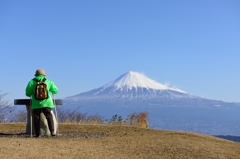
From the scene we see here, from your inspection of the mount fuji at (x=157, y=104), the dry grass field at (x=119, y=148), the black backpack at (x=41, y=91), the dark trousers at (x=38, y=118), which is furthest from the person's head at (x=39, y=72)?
the mount fuji at (x=157, y=104)

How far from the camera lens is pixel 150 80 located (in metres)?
127

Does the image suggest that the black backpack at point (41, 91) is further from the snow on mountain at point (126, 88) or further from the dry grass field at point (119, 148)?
the snow on mountain at point (126, 88)

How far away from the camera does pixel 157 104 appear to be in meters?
142

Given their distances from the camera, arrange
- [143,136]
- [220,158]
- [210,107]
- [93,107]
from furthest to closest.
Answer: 1. [210,107]
2. [93,107]
3. [143,136]
4. [220,158]

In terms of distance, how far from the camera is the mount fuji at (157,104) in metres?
119

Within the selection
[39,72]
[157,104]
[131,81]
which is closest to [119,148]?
[39,72]

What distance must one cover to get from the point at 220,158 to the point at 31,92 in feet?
16.5

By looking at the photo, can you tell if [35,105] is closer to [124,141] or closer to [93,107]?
[124,141]

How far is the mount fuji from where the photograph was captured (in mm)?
118562

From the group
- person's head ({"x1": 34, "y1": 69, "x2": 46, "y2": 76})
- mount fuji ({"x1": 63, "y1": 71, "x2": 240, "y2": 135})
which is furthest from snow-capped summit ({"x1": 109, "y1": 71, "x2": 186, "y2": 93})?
person's head ({"x1": 34, "y1": 69, "x2": 46, "y2": 76})

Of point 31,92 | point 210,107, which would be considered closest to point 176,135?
point 31,92

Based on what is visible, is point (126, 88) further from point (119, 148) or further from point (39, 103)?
point (119, 148)

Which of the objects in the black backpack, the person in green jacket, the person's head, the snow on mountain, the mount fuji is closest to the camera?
the black backpack

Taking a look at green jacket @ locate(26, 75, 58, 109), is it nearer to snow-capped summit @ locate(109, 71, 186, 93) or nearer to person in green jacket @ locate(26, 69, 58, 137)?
person in green jacket @ locate(26, 69, 58, 137)
